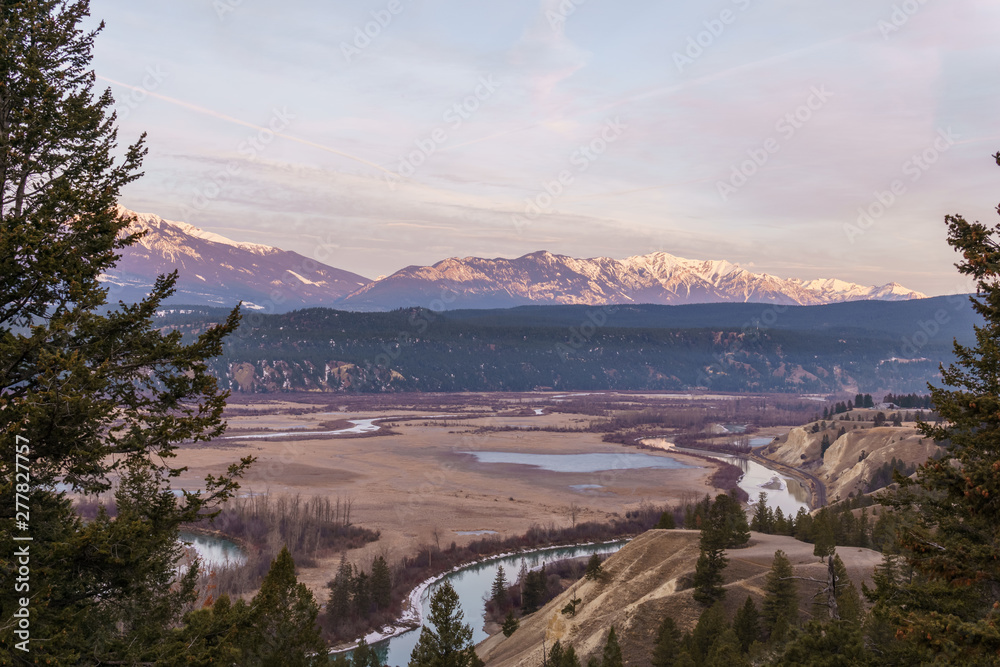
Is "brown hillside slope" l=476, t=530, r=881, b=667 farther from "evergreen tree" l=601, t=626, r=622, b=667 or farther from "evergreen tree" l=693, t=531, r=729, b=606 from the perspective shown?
"evergreen tree" l=601, t=626, r=622, b=667

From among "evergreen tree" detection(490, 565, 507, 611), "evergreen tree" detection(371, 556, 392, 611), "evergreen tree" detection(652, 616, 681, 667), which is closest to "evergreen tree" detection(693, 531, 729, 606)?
"evergreen tree" detection(652, 616, 681, 667)

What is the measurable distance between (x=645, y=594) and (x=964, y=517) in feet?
139

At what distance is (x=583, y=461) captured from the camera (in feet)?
550

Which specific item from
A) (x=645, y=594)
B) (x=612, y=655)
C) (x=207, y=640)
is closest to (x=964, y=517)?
(x=207, y=640)

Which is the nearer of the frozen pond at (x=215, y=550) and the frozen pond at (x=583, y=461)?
the frozen pond at (x=215, y=550)

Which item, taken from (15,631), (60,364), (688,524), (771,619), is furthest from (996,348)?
(688,524)

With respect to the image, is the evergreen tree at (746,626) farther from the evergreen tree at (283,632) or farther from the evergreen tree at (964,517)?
the evergreen tree at (964,517)

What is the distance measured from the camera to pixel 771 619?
43.2 meters

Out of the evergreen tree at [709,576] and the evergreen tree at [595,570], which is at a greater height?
the evergreen tree at [709,576]

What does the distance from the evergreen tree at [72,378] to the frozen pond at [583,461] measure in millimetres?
143849

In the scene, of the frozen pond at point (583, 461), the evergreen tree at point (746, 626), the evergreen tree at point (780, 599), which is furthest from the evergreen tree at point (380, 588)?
the frozen pond at point (583, 461)

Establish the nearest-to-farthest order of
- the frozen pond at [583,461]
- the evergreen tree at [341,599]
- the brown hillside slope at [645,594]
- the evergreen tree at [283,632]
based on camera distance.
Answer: the evergreen tree at [283,632], the brown hillside slope at [645,594], the evergreen tree at [341,599], the frozen pond at [583,461]

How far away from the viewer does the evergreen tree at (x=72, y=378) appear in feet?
34.6

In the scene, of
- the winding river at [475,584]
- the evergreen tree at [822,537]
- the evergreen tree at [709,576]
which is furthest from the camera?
the winding river at [475,584]
